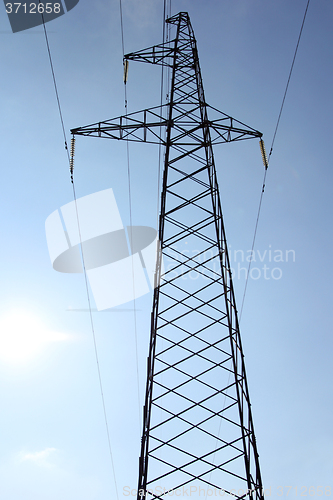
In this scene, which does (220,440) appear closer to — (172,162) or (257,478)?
(257,478)

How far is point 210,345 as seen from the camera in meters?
9.88

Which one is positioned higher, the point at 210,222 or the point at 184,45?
the point at 184,45

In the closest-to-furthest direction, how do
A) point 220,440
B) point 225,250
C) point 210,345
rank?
point 220,440
point 210,345
point 225,250

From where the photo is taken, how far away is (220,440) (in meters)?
8.88

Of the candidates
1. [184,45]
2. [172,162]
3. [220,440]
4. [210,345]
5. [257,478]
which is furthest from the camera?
[184,45]

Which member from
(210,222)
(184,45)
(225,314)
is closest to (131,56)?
(184,45)

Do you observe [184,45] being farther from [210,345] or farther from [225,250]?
[210,345]

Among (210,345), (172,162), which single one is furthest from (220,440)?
(172,162)

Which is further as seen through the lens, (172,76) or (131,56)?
(131,56)

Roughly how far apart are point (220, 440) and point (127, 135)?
32.2 ft

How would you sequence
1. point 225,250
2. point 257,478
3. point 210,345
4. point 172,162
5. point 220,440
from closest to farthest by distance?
point 257,478, point 220,440, point 210,345, point 225,250, point 172,162

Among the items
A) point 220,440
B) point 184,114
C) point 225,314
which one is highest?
point 184,114

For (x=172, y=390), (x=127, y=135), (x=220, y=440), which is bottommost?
(x=220, y=440)

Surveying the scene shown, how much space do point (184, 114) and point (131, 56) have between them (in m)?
4.40
